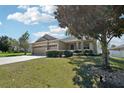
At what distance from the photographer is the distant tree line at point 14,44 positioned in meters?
8.51

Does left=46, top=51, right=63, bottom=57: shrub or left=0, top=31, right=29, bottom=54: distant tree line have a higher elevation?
left=0, top=31, right=29, bottom=54: distant tree line

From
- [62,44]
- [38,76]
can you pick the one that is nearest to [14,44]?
[62,44]

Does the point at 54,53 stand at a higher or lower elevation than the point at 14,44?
lower

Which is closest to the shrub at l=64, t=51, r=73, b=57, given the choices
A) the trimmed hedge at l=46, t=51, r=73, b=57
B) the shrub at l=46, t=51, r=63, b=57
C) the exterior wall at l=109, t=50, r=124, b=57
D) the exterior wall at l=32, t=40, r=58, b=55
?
the trimmed hedge at l=46, t=51, r=73, b=57

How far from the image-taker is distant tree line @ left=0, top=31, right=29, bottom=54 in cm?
851

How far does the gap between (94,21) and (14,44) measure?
13.1ft

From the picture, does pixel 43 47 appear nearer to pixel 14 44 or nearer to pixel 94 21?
pixel 14 44

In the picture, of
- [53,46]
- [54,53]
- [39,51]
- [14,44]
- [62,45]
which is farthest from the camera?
[39,51]

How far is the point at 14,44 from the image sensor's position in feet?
30.7

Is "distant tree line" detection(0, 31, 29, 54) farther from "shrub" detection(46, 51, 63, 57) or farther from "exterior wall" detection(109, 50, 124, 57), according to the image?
"exterior wall" detection(109, 50, 124, 57)

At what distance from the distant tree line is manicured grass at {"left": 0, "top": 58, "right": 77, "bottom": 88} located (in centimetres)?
141

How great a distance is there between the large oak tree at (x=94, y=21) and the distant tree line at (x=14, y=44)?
5.83 ft

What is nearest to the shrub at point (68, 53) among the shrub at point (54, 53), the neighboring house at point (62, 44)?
the neighboring house at point (62, 44)
